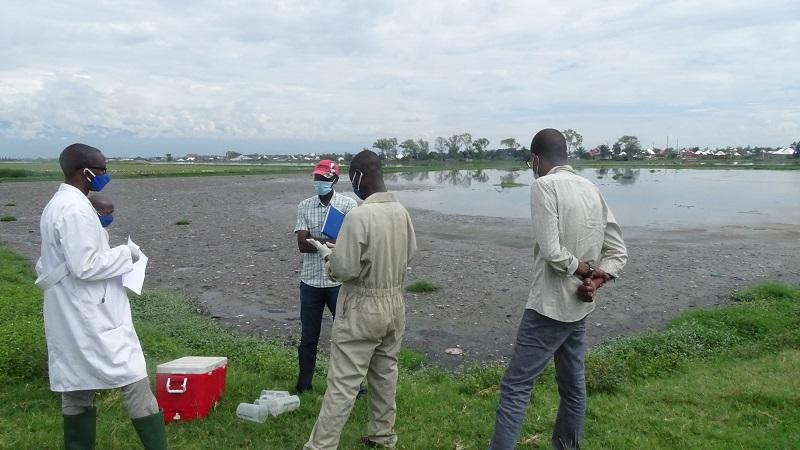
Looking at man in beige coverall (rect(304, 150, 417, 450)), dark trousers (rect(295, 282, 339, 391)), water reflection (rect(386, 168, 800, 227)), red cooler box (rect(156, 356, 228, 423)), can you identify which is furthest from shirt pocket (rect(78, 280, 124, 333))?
water reflection (rect(386, 168, 800, 227))

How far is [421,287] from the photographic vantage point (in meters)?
10.8

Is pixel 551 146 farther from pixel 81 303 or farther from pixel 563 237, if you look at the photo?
pixel 81 303

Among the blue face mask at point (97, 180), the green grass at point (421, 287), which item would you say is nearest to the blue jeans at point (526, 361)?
the blue face mask at point (97, 180)

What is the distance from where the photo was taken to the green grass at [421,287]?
10.8 meters

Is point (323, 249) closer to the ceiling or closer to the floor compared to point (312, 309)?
closer to the ceiling

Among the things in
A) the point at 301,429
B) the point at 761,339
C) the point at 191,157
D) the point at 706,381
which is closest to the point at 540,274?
the point at 301,429

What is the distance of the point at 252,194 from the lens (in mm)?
37031

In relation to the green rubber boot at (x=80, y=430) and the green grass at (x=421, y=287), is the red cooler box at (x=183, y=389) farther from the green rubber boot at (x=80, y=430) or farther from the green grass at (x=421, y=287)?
the green grass at (x=421, y=287)

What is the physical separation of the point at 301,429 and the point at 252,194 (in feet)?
110

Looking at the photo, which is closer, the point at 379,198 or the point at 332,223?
the point at 379,198

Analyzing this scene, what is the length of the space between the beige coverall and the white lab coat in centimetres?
129

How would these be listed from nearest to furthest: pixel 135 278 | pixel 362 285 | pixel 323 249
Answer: pixel 135 278 < pixel 362 285 < pixel 323 249

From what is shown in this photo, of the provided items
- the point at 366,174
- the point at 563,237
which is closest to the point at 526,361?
the point at 563,237

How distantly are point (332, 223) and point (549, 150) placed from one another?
194cm
